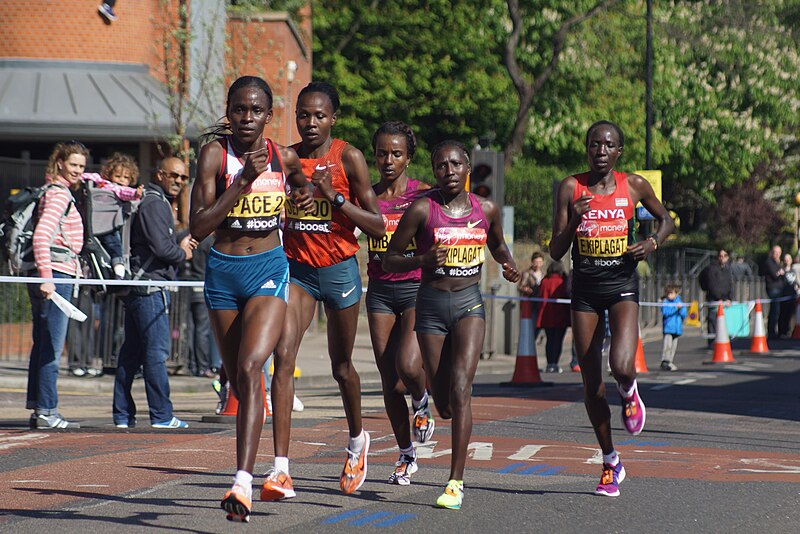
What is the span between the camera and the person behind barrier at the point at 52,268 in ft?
35.2

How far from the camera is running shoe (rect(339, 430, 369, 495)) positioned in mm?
7527

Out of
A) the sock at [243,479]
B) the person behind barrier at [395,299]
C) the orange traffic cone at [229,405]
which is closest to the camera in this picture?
the sock at [243,479]

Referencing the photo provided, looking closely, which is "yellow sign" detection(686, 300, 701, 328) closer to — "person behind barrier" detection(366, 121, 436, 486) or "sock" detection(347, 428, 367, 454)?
"person behind barrier" detection(366, 121, 436, 486)

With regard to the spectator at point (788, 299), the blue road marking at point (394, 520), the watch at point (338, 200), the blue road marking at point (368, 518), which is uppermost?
the watch at point (338, 200)

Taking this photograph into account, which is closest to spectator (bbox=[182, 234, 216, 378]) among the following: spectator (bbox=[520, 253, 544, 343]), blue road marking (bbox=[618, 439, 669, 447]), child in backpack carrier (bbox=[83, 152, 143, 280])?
child in backpack carrier (bbox=[83, 152, 143, 280])

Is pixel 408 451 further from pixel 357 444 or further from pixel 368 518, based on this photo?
pixel 368 518

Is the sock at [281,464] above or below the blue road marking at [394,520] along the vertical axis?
above

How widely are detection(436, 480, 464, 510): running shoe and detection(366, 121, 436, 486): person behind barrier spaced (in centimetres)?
137

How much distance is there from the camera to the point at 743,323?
96.1ft

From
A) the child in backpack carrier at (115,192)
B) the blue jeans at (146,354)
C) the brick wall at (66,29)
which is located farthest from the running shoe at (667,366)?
the brick wall at (66,29)

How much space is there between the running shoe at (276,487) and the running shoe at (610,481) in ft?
5.90

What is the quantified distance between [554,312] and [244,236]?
43.3 ft

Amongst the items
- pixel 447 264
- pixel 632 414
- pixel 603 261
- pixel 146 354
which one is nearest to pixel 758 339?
pixel 146 354

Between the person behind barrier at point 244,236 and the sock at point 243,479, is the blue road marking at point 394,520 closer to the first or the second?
the person behind barrier at point 244,236
